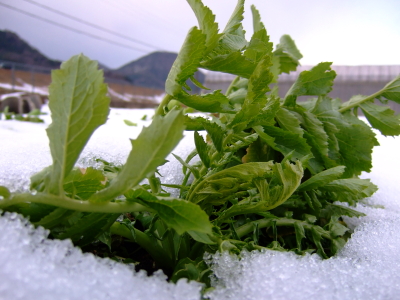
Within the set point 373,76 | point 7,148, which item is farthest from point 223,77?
point 7,148

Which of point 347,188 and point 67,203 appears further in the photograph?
point 347,188

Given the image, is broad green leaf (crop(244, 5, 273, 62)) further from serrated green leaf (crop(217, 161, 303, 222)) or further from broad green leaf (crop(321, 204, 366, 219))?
broad green leaf (crop(321, 204, 366, 219))

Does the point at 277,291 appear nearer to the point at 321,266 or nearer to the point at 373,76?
the point at 321,266

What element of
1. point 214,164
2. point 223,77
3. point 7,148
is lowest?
point 223,77

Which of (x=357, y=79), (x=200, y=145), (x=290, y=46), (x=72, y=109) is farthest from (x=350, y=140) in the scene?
(x=357, y=79)

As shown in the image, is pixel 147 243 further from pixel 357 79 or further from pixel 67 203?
pixel 357 79

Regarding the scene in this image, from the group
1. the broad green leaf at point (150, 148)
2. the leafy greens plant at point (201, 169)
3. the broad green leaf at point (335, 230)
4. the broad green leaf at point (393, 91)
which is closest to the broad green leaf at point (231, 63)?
the leafy greens plant at point (201, 169)
